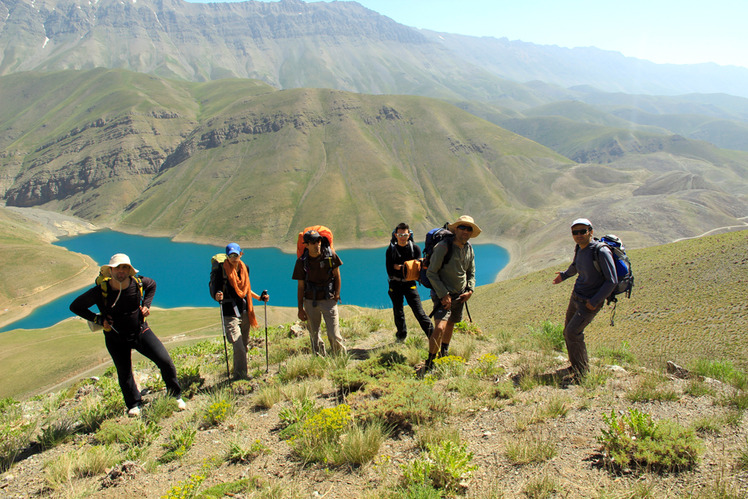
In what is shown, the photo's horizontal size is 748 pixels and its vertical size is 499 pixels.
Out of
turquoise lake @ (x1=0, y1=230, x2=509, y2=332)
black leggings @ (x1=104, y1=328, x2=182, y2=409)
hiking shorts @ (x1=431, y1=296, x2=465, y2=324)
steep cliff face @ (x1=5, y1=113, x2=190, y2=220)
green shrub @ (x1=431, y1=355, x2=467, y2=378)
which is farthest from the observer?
steep cliff face @ (x1=5, y1=113, x2=190, y2=220)

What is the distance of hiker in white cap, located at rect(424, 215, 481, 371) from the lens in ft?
17.5

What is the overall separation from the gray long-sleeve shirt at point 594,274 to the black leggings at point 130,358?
5647mm

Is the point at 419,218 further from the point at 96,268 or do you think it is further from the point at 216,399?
the point at 216,399

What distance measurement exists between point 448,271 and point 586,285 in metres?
1.79

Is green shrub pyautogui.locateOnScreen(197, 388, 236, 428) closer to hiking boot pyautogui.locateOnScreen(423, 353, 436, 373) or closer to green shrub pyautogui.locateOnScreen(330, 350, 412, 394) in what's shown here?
green shrub pyautogui.locateOnScreen(330, 350, 412, 394)

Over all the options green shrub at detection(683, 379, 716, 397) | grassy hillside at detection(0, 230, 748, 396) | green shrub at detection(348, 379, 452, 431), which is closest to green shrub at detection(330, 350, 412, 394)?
green shrub at detection(348, 379, 452, 431)

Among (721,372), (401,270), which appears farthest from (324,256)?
(721,372)

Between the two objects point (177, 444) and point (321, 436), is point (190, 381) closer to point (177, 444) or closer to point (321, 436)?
point (177, 444)

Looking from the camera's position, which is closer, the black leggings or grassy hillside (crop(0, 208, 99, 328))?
the black leggings

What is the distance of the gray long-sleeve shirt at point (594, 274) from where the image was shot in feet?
15.6

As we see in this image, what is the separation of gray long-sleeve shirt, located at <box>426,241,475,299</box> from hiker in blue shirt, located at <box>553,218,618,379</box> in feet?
4.58

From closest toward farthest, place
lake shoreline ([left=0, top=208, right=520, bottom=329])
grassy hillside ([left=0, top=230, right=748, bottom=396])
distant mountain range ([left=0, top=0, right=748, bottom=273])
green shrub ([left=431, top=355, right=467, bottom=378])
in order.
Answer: green shrub ([left=431, top=355, right=467, bottom=378]), grassy hillside ([left=0, top=230, right=748, bottom=396]), lake shoreline ([left=0, top=208, right=520, bottom=329]), distant mountain range ([left=0, top=0, right=748, bottom=273])

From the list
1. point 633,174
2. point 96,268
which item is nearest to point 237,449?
point 96,268

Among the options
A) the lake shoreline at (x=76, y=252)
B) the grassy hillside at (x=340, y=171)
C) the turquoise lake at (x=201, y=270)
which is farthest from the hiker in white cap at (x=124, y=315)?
the grassy hillside at (x=340, y=171)
